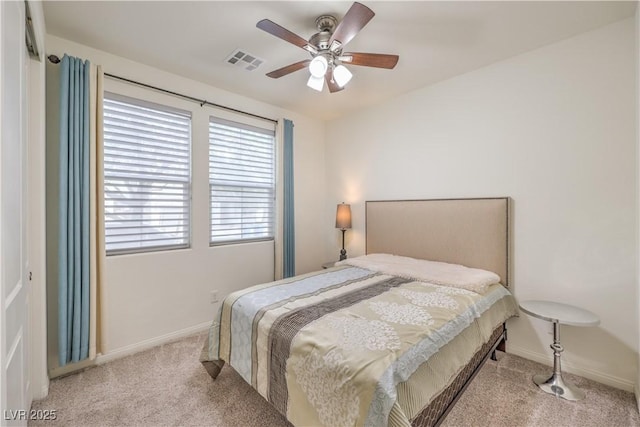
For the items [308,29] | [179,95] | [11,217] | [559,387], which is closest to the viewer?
[11,217]

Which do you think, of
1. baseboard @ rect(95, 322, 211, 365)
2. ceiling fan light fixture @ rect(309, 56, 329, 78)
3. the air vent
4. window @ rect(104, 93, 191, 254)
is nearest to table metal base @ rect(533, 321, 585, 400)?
ceiling fan light fixture @ rect(309, 56, 329, 78)

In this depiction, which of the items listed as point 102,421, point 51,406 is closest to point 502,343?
point 102,421

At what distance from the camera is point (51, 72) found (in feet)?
6.89

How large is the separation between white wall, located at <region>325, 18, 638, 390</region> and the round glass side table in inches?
9.2

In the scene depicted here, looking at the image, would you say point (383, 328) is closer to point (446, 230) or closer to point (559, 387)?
point (559, 387)

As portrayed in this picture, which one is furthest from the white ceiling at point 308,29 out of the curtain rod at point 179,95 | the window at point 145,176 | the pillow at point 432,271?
the pillow at point 432,271

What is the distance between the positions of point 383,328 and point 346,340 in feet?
0.81

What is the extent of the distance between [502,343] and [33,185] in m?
3.91

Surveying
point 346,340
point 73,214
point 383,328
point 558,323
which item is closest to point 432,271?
point 558,323

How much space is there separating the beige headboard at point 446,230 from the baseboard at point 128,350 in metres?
2.25

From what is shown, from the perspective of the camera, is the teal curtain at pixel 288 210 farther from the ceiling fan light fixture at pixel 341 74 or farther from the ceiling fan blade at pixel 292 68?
the ceiling fan light fixture at pixel 341 74

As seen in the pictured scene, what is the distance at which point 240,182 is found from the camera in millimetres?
3299

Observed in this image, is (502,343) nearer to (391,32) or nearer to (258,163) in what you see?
(391,32)

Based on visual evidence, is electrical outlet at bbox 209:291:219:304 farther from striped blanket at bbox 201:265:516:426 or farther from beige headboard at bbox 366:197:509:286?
beige headboard at bbox 366:197:509:286
